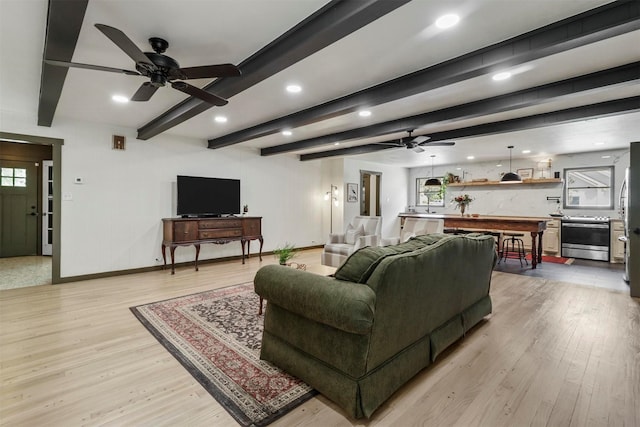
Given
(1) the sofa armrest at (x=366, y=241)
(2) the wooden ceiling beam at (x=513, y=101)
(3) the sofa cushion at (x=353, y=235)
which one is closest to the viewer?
(2) the wooden ceiling beam at (x=513, y=101)

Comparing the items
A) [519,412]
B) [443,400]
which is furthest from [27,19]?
[519,412]

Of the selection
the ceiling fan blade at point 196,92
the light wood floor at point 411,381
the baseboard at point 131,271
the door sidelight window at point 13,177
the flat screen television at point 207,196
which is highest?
the ceiling fan blade at point 196,92

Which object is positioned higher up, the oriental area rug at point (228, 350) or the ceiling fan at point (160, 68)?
the ceiling fan at point (160, 68)

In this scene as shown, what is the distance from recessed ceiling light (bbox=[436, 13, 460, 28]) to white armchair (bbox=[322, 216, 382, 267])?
3.35 metres

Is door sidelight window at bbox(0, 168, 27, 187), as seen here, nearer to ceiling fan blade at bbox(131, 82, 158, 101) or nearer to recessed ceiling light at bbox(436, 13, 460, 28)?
ceiling fan blade at bbox(131, 82, 158, 101)

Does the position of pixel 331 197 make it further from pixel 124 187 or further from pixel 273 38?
pixel 273 38

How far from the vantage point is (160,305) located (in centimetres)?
367

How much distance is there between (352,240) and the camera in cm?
554

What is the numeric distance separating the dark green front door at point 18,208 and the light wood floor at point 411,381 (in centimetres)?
408

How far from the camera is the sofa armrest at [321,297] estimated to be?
166 centimetres

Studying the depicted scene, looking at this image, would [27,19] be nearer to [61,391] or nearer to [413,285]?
[61,391]

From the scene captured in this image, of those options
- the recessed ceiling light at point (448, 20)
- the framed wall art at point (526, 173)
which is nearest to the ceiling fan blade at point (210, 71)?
the recessed ceiling light at point (448, 20)

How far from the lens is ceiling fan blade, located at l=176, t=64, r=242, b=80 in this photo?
7.50 feet

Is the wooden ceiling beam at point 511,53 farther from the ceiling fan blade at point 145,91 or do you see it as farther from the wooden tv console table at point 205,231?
the wooden tv console table at point 205,231
